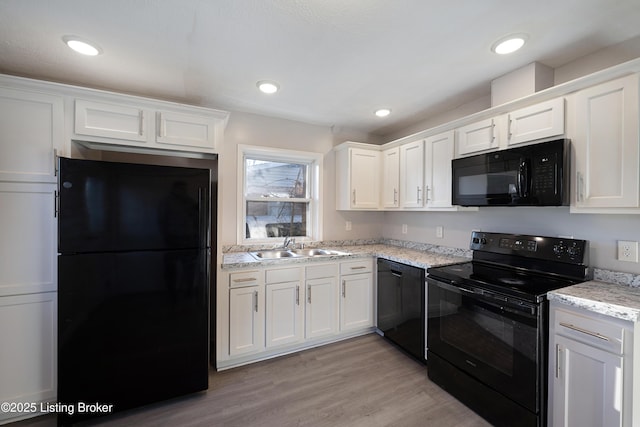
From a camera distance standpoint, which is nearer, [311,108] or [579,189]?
[579,189]

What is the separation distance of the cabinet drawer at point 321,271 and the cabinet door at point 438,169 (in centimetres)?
117

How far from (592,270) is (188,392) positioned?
2.96 metres

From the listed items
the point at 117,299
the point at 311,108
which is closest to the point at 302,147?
the point at 311,108

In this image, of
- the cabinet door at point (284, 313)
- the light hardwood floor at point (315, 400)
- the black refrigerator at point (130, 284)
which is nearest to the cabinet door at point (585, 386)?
the light hardwood floor at point (315, 400)

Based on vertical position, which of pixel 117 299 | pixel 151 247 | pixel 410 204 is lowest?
pixel 117 299

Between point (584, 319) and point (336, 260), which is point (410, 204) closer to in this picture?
point (336, 260)

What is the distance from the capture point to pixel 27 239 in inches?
70.9

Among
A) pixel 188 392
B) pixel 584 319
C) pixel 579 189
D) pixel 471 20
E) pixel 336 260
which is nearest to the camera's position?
pixel 584 319

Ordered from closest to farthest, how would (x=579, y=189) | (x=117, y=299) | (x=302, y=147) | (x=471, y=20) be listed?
1. (x=471, y=20)
2. (x=579, y=189)
3. (x=117, y=299)
4. (x=302, y=147)

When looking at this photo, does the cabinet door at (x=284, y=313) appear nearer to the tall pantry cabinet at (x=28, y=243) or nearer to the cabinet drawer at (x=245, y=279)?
the cabinet drawer at (x=245, y=279)

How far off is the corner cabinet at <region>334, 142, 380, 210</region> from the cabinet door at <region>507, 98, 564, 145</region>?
151 centimetres

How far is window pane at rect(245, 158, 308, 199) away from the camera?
3.10 metres

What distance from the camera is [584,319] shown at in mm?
1386

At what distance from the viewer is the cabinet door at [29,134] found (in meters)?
1.76
